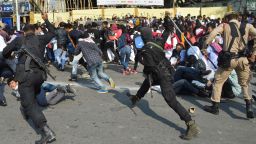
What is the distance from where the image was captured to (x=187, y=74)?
888 centimetres

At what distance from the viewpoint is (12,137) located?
613cm

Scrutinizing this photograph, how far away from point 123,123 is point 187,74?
8.56 ft

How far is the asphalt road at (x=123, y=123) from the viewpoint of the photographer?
6.00 meters

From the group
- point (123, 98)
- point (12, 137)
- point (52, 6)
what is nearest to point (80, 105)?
point (123, 98)

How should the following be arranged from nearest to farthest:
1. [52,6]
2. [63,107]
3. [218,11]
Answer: [63,107] → [218,11] → [52,6]

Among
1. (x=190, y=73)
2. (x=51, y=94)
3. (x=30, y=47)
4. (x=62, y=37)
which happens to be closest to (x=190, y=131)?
(x=30, y=47)

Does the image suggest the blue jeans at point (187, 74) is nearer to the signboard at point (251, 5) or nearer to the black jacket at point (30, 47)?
the black jacket at point (30, 47)

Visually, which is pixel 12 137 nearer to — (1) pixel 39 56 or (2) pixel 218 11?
(1) pixel 39 56

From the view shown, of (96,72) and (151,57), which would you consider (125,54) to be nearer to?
(96,72)

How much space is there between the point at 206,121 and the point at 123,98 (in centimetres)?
234

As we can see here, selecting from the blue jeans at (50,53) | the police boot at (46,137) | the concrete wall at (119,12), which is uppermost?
the concrete wall at (119,12)

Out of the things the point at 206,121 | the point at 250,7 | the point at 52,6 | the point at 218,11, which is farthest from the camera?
the point at 52,6

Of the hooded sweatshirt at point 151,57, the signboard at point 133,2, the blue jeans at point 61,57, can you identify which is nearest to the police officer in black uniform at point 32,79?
the hooded sweatshirt at point 151,57

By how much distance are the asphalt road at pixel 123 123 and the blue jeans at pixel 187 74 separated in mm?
447
